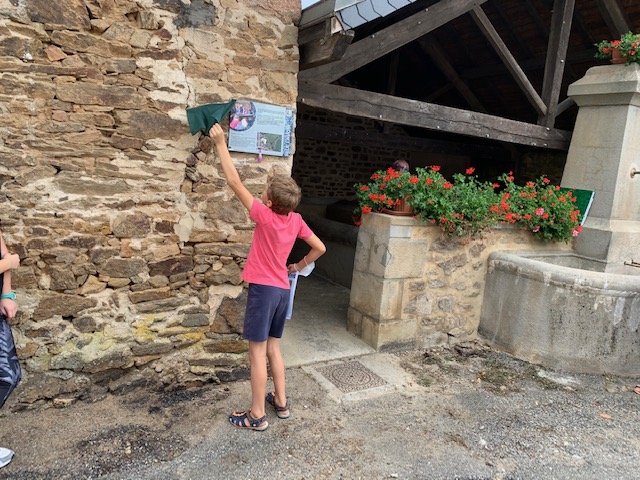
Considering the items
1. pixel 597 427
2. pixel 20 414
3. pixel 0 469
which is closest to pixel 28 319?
pixel 20 414

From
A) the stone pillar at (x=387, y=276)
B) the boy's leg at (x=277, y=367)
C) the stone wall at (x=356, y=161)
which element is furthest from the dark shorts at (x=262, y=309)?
the stone wall at (x=356, y=161)

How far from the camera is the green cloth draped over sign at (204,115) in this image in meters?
2.88

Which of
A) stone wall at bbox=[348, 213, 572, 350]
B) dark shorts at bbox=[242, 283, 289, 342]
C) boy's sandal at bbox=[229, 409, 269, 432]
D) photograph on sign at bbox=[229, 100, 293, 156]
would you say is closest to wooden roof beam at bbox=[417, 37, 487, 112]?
stone wall at bbox=[348, 213, 572, 350]

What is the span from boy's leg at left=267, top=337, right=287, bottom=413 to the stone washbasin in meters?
2.41

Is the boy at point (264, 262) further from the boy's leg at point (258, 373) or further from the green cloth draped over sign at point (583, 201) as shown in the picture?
the green cloth draped over sign at point (583, 201)

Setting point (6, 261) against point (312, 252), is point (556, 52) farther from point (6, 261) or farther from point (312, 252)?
point (6, 261)

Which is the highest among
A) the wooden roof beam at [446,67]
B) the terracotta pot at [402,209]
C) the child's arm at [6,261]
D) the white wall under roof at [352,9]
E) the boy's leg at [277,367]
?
the wooden roof beam at [446,67]

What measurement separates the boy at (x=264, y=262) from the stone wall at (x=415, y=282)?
1424 mm

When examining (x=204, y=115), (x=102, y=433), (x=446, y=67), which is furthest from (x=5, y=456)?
(x=446, y=67)

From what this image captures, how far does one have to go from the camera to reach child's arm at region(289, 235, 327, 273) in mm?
2844

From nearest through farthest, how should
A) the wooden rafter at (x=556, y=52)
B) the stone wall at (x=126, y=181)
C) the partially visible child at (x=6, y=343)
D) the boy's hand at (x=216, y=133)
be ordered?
1. the partially visible child at (x=6, y=343)
2. the stone wall at (x=126, y=181)
3. the boy's hand at (x=216, y=133)
4. the wooden rafter at (x=556, y=52)

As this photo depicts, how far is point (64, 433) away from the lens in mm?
2611

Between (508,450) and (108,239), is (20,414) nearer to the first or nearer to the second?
(108,239)

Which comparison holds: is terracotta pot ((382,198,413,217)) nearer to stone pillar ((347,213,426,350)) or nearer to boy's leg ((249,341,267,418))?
stone pillar ((347,213,426,350))
